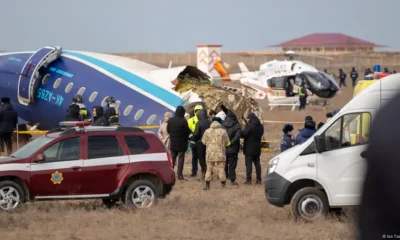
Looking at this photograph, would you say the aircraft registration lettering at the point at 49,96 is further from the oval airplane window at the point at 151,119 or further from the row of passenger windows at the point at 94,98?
the oval airplane window at the point at 151,119

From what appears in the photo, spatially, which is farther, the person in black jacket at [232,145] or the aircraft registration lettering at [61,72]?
Answer: the aircraft registration lettering at [61,72]

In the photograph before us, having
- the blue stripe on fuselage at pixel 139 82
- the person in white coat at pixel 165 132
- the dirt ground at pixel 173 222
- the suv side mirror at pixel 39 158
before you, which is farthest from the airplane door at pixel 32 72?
the suv side mirror at pixel 39 158

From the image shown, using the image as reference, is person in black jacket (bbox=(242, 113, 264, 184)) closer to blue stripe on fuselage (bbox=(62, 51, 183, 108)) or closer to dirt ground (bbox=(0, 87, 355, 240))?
dirt ground (bbox=(0, 87, 355, 240))

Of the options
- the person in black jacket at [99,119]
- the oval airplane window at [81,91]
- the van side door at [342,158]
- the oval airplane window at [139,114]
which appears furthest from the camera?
the oval airplane window at [81,91]

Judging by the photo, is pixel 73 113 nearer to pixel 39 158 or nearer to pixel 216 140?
pixel 216 140

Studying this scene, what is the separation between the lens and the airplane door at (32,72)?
26.8 metres

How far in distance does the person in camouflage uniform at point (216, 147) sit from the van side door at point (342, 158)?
4.97 m

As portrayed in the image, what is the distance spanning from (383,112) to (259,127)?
16.8 meters

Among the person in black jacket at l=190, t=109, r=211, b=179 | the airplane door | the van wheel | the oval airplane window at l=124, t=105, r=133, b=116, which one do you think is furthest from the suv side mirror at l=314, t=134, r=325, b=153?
the airplane door

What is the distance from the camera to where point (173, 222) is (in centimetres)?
1350

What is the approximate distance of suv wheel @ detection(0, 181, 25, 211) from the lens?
46.5 ft

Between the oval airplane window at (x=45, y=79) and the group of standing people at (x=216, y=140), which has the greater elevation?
the oval airplane window at (x=45, y=79)

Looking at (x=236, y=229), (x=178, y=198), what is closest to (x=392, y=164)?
(x=236, y=229)

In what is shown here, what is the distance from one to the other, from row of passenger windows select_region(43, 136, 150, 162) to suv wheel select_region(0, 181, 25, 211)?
2.30 feet
